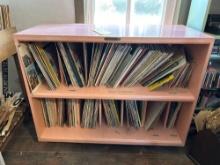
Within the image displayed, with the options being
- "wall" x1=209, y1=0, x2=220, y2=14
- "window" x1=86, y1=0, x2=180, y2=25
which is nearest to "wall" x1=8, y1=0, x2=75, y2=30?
"window" x1=86, y1=0, x2=180, y2=25

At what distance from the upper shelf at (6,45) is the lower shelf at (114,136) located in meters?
0.54

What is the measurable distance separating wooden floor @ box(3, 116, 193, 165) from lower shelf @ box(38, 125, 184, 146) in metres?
0.10

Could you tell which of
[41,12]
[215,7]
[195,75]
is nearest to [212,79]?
[195,75]

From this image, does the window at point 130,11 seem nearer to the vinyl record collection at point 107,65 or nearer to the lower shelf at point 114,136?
the vinyl record collection at point 107,65

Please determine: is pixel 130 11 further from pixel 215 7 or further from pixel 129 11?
pixel 215 7

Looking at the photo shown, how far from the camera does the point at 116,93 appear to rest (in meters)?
1.03

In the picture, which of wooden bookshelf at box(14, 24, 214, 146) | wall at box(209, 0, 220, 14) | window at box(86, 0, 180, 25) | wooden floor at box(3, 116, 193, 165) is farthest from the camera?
window at box(86, 0, 180, 25)

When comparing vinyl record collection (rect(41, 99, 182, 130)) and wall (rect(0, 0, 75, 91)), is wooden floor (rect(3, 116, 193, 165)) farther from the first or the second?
wall (rect(0, 0, 75, 91))

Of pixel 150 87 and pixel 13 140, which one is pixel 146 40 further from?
pixel 13 140

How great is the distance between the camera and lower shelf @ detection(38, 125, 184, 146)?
116 cm

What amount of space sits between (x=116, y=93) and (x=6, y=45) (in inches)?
28.5

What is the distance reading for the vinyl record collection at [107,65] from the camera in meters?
0.98

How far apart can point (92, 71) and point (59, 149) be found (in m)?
0.60

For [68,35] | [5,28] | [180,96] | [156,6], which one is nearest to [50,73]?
[68,35]
